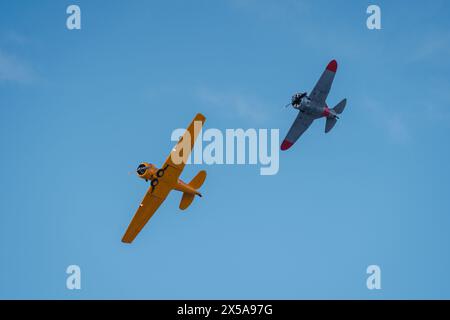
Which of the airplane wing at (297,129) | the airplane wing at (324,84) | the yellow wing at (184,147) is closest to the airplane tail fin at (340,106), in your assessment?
the airplane wing at (324,84)

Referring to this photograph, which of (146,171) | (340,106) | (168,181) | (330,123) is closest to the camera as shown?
(146,171)

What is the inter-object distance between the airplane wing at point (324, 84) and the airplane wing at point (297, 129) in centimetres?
319

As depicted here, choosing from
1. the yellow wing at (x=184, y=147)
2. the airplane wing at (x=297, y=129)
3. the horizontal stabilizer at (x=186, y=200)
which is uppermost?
the airplane wing at (x=297, y=129)

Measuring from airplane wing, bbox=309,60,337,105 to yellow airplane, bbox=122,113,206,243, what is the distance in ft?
38.7

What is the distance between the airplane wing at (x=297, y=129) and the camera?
59128mm

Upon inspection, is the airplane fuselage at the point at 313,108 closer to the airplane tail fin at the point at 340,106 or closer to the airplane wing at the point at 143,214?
the airplane tail fin at the point at 340,106

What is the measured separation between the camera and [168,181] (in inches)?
1916

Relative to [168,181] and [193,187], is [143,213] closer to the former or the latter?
[168,181]

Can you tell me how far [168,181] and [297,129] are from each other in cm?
1612

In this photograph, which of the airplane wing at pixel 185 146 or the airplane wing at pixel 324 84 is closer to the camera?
the airplane wing at pixel 185 146

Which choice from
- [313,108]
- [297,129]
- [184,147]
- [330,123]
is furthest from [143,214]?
[330,123]

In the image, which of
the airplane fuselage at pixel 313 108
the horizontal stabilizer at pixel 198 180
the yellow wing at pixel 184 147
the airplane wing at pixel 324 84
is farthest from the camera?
the airplane fuselage at pixel 313 108
